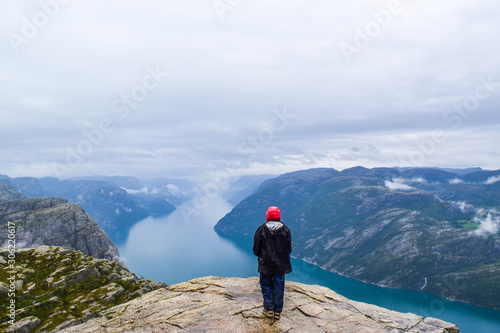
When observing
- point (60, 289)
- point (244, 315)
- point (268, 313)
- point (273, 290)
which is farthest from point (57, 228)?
point (273, 290)

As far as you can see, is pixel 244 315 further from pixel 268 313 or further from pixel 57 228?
pixel 57 228

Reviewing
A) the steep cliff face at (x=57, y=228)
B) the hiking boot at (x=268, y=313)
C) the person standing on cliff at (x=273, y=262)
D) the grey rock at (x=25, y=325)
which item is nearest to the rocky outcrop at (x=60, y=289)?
the grey rock at (x=25, y=325)

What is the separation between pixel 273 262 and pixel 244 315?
→ 375 cm

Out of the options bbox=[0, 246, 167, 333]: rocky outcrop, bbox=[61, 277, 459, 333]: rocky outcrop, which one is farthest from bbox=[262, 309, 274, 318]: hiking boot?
bbox=[0, 246, 167, 333]: rocky outcrop

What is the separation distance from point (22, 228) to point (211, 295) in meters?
216

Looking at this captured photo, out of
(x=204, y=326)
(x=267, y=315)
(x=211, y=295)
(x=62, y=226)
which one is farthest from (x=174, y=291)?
(x=62, y=226)

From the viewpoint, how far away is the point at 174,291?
71.6ft

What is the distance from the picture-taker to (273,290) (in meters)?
16.7

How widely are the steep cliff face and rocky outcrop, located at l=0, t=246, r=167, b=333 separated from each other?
11869 centimetres

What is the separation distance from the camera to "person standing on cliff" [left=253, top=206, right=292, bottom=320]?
16172 mm

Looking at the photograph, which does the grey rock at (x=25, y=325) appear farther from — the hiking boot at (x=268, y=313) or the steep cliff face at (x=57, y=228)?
the steep cliff face at (x=57, y=228)

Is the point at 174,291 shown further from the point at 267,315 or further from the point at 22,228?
the point at 22,228

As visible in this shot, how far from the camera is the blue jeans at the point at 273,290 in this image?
16.3m

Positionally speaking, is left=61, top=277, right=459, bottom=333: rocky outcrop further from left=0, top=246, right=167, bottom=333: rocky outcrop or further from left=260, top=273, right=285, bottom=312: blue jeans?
left=0, top=246, right=167, bottom=333: rocky outcrop
